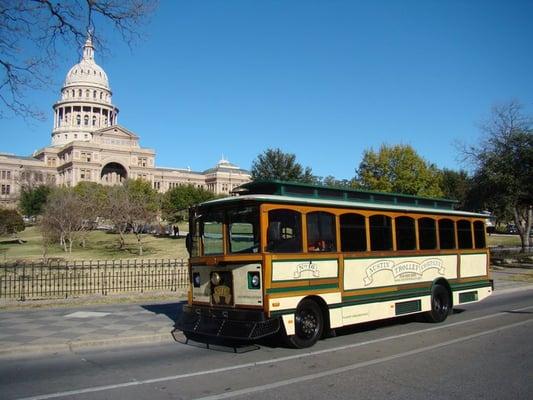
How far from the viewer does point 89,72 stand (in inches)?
6014

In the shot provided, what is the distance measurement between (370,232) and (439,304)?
3312 mm

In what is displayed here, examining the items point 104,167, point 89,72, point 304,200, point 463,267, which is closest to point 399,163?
point 463,267

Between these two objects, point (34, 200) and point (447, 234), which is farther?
point (34, 200)

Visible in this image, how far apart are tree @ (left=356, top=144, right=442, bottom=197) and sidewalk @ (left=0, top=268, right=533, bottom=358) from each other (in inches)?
1640

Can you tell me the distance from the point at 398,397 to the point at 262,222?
361 centimetres

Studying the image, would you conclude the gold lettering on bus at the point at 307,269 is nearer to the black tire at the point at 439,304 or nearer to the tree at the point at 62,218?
the black tire at the point at 439,304

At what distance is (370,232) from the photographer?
10.6 m

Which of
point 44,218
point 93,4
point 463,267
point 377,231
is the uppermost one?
point 93,4

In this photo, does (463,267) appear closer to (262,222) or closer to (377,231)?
(377,231)

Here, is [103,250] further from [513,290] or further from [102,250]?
[513,290]

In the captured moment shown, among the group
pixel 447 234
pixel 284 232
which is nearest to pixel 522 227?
pixel 447 234

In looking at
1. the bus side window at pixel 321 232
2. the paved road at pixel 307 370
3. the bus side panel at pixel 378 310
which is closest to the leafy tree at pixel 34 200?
the bus side panel at pixel 378 310

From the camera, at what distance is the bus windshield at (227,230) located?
29.3 feet

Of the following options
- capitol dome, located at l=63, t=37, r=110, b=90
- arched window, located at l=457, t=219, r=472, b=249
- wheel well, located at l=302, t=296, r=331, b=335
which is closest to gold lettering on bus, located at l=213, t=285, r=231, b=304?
wheel well, located at l=302, t=296, r=331, b=335
